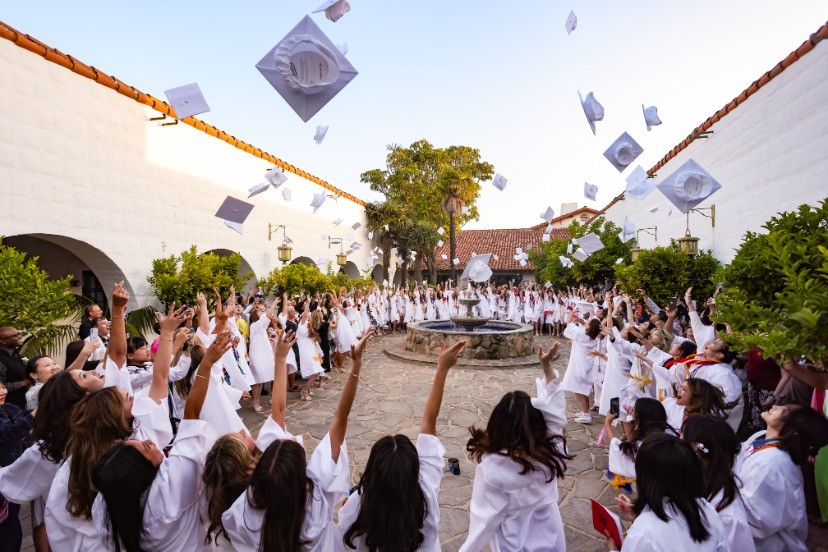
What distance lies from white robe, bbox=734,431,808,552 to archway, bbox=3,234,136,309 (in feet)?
39.2

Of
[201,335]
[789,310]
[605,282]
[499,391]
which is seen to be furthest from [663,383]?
[605,282]

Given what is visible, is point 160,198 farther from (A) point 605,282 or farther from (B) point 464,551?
(A) point 605,282

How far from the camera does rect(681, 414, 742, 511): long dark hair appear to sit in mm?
2486

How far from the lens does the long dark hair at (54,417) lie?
272 cm

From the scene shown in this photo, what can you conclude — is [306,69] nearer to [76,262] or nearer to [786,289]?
[786,289]

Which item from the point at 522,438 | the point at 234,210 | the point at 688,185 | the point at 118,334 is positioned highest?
the point at 688,185

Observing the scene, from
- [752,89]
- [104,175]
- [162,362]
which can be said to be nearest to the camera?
[162,362]

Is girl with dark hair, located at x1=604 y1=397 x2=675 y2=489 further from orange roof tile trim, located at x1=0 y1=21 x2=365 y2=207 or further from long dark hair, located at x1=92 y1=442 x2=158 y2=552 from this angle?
orange roof tile trim, located at x1=0 y1=21 x2=365 y2=207

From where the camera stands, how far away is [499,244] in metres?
36.0

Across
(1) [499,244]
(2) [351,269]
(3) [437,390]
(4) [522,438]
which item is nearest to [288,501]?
(3) [437,390]

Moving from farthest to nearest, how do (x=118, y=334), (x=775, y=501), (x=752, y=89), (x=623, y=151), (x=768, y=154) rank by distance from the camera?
(x=752, y=89), (x=768, y=154), (x=623, y=151), (x=118, y=334), (x=775, y=501)

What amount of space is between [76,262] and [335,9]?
449 inches

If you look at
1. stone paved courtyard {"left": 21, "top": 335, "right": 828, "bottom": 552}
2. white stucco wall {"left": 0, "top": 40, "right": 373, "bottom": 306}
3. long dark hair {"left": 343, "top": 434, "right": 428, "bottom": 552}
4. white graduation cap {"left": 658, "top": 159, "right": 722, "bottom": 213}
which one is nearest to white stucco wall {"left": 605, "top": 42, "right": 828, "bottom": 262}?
white graduation cap {"left": 658, "top": 159, "right": 722, "bottom": 213}

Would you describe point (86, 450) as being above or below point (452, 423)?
above
